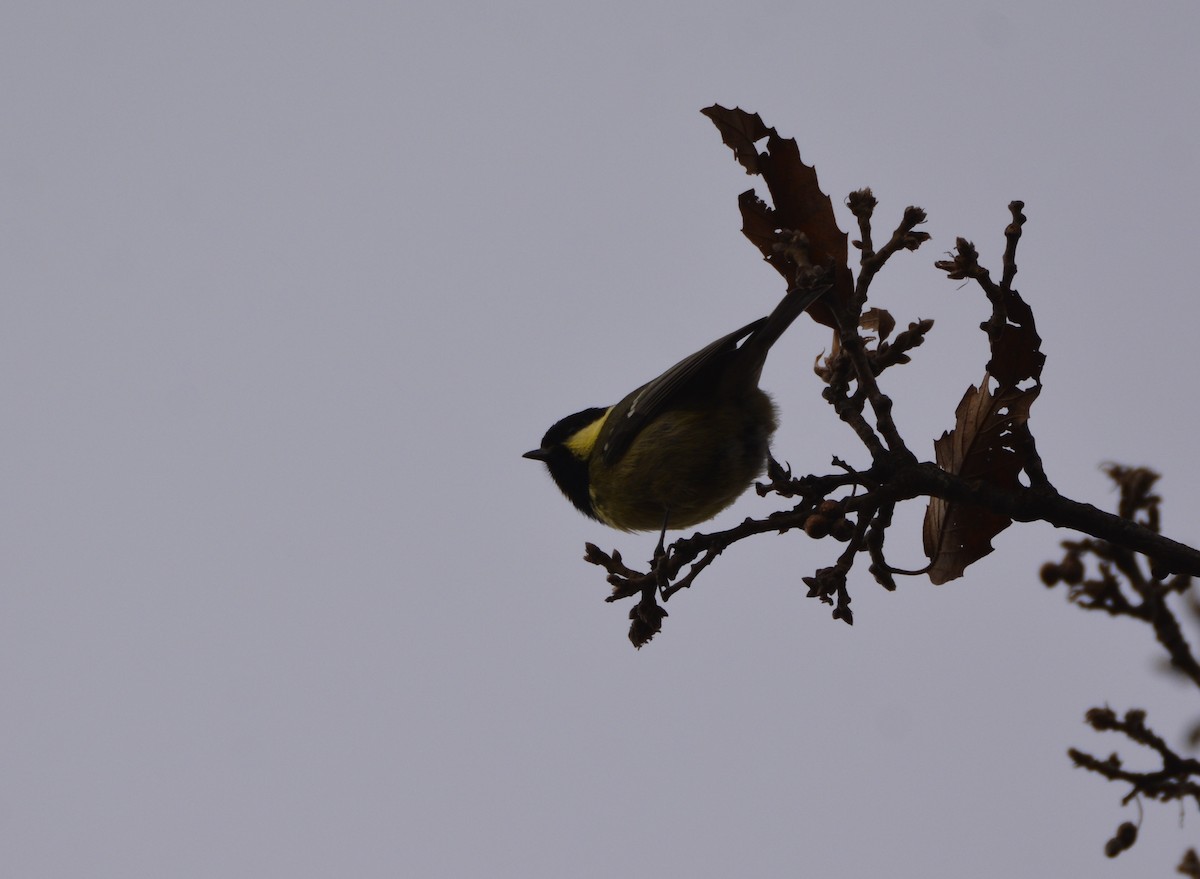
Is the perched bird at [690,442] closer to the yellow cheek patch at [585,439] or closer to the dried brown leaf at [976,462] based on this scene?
the yellow cheek patch at [585,439]

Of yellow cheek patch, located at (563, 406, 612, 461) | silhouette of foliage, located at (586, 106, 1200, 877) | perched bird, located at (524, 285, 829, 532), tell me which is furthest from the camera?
yellow cheek patch, located at (563, 406, 612, 461)

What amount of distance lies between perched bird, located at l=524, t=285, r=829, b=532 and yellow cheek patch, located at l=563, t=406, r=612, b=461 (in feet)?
0.87

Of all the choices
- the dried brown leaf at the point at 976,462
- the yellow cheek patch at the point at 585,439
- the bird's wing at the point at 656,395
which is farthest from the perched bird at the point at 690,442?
the dried brown leaf at the point at 976,462

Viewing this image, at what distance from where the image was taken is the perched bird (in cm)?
502

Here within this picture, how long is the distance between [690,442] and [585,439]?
3.11 feet

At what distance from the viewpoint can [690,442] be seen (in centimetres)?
504

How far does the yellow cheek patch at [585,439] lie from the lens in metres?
5.71

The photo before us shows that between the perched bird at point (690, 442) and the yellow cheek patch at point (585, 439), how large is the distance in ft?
0.87

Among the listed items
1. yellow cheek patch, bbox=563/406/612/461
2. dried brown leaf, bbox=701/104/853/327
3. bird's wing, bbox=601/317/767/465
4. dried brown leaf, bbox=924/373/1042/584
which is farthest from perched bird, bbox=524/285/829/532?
dried brown leaf, bbox=924/373/1042/584

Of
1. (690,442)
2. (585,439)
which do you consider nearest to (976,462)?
(690,442)

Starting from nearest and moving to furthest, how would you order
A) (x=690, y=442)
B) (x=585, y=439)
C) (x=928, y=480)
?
1. (x=928, y=480)
2. (x=690, y=442)
3. (x=585, y=439)

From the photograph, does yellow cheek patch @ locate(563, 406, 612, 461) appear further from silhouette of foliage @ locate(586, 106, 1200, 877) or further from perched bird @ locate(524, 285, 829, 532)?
silhouette of foliage @ locate(586, 106, 1200, 877)

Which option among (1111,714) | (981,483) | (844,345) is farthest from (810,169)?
(1111,714)

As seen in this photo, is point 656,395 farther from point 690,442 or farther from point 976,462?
point 976,462
